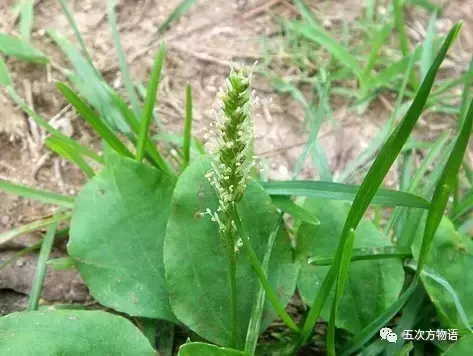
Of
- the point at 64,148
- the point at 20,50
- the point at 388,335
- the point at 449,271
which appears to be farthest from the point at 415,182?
the point at 20,50

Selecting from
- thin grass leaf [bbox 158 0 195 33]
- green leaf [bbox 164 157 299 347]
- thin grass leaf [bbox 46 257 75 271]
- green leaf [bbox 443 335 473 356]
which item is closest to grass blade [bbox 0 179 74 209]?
thin grass leaf [bbox 46 257 75 271]

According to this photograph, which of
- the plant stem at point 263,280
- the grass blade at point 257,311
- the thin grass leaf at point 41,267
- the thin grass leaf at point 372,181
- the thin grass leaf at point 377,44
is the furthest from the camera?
the thin grass leaf at point 377,44

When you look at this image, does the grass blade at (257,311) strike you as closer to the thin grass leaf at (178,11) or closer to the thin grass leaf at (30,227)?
the thin grass leaf at (30,227)

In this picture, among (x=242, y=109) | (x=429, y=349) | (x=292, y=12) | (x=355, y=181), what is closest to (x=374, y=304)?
(x=429, y=349)

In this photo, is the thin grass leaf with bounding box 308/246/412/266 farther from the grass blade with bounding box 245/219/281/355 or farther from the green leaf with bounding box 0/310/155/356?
the green leaf with bounding box 0/310/155/356

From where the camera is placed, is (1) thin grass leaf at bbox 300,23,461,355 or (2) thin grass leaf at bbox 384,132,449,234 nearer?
(1) thin grass leaf at bbox 300,23,461,355

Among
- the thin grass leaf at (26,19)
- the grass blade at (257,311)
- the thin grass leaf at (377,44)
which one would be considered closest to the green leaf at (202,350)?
the grass blade at (257,311)

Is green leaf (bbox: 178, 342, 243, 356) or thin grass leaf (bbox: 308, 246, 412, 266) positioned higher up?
thin grass leaf (bbox: 308, 246, 412, 266)
